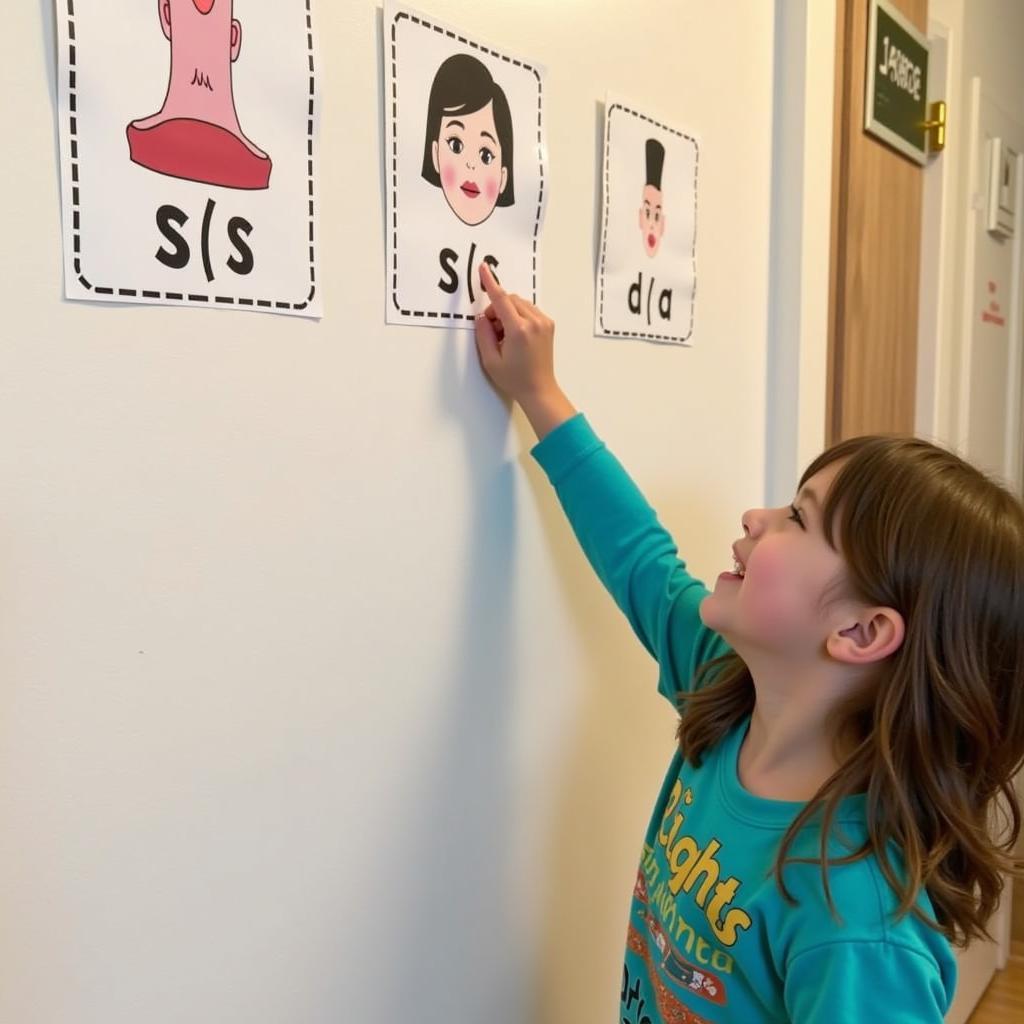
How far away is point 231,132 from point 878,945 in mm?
674

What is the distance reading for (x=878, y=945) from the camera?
680mm

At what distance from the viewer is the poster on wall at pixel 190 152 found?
55 centimetres

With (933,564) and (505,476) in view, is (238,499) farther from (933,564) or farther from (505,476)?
(933,564)

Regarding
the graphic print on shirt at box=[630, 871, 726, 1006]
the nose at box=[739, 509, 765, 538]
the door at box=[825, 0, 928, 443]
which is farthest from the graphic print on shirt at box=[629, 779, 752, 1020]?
Answer: the door at box=[825, 0, 928, 443]

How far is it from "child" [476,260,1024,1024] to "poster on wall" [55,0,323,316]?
20 centimetres

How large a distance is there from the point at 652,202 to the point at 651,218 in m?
0.02

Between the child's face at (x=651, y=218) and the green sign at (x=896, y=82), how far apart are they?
21.3 inches

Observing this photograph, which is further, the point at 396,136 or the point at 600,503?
the point at 600,503

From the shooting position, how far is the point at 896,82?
1448 millimetres

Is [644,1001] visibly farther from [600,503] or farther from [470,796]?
[600,503]

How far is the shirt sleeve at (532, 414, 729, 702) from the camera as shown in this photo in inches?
34.1

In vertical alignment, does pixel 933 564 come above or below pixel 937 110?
below

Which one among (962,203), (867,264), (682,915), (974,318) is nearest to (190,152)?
(682,915)

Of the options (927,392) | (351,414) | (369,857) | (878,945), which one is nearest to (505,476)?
(351,414)
